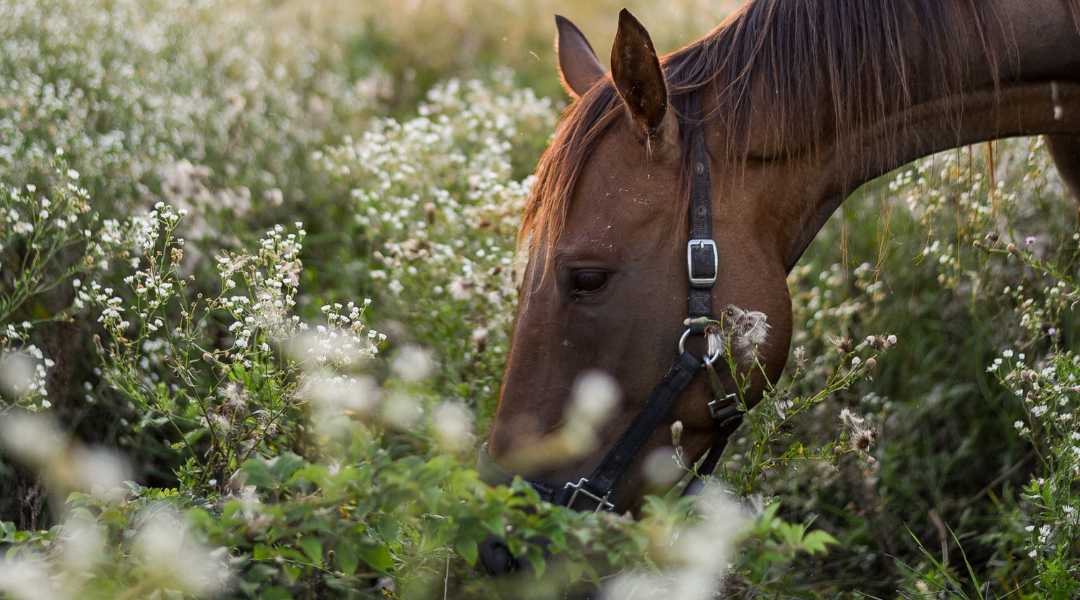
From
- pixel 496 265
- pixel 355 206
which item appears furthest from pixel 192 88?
pixel 496 265

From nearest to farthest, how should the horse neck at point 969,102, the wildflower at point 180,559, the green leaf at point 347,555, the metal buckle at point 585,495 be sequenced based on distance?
1. the wildflower at point 180,559
2. the green leaf at point 347,555
3. the metal buckle at point 585,495
4. the horse neck at point 969,102

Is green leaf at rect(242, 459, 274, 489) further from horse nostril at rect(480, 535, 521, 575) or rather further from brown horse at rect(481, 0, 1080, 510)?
brown horse at rect(481, 0, 1080, 510)

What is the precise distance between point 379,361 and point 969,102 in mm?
1969

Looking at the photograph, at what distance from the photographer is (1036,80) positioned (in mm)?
2611

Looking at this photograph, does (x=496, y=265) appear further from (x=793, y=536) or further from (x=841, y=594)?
(x=793, y=536)

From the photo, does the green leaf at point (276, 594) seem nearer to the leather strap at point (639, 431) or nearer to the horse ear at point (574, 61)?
the leather strap at point (639, 431)

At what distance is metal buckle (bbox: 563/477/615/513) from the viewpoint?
236 centimetres

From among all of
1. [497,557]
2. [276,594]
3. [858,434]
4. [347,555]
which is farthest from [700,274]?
[276,594]

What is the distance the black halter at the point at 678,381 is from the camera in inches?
93.3

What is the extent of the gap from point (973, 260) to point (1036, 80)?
128 centimetres

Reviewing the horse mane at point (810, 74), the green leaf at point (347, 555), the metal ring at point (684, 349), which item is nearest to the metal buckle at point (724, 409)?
the metal ring at point (684, 349)

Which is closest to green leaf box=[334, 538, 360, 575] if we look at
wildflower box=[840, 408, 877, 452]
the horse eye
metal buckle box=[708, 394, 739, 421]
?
the horse eye

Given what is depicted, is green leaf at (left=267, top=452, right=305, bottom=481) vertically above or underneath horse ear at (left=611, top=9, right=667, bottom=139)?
underneath

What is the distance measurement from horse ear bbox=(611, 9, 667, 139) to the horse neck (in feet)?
Answer: 1.45
